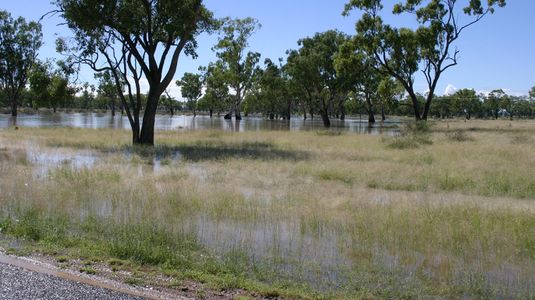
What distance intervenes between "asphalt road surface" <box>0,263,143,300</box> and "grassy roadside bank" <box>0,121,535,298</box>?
85 centimetres

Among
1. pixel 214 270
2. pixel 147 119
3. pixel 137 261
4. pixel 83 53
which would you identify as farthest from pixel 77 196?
pixel 83 53

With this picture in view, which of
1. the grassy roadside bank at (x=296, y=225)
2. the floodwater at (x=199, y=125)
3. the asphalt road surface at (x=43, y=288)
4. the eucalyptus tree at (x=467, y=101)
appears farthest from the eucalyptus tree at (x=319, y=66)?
the eucalyptus tree at (x=467, y=101)

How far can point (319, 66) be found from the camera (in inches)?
2498

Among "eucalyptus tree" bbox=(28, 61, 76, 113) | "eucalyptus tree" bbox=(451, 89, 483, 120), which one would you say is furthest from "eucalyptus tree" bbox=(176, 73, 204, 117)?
"eucalyptus tree" bbox=(28, 61, 76, 113)

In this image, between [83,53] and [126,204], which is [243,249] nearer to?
[126,204]

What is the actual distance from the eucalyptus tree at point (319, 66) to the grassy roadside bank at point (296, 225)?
45815 mm

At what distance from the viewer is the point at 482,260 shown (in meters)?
7.34

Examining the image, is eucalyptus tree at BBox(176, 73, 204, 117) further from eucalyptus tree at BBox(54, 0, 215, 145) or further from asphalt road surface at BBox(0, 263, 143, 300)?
asphalt road surface at BBox(0, 263, 143, 300)

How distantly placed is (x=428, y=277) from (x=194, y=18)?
21.1m

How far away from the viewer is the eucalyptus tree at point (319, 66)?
61.7 m

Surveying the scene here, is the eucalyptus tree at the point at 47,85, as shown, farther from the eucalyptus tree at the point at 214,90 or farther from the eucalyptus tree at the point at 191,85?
the eucalyptus tree at the point at 191,85

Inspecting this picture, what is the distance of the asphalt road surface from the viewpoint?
513 centimetres

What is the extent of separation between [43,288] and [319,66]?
60175 mm

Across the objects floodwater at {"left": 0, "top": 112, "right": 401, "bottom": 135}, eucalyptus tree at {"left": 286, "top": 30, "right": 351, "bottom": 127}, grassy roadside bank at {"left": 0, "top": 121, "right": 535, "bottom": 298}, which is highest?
eucalyptus tree at {"left": 286, "top": 30, "right": 351, "bottom": 127}
